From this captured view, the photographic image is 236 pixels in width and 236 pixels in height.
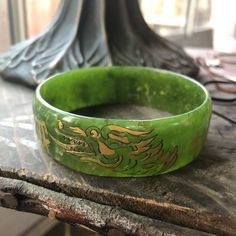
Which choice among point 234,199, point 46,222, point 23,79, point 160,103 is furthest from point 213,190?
point 46,222

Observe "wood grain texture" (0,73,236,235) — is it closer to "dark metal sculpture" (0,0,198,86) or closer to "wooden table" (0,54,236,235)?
"wooden table" (0,54,236,235)

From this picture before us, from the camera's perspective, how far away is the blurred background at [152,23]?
73cm

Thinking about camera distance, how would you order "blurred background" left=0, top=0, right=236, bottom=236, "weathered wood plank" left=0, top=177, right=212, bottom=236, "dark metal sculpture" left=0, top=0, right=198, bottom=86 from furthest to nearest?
"blurred background" left=0, top=0, right=236, bottom=236
"dark metal sculpture" left=0, top=0, right=198, bottom=86
"weathered wood plank" left=0, top=177, right=212, bottom=236

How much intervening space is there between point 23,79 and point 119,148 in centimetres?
24

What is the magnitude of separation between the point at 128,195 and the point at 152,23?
30.7 inches

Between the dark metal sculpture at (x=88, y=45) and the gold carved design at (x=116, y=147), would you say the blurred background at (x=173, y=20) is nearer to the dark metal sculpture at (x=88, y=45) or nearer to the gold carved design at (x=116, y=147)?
the dark metal sculpture at (x=88, y=45)

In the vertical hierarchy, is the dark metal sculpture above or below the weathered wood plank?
above

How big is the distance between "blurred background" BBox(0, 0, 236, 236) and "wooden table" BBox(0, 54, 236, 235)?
29 cm

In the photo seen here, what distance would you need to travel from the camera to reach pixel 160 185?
34cm

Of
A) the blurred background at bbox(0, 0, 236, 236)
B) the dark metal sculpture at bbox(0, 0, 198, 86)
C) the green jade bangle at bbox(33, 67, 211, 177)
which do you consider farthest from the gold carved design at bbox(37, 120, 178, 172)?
the blurred background at bbox(0, 0, 236, 236)

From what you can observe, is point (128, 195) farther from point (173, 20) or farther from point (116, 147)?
point (173, 20)

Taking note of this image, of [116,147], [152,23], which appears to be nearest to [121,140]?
[116,147]

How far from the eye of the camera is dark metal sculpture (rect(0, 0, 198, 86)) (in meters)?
0.51

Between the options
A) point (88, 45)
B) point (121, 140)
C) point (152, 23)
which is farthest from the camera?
point (152, 23)
